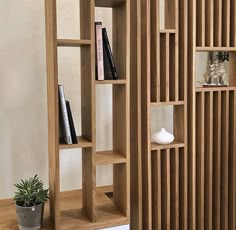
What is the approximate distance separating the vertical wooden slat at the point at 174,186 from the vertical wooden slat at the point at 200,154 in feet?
0.60

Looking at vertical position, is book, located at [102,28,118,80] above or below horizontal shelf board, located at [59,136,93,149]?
above

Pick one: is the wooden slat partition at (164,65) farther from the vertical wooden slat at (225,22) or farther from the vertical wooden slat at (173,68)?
the vertical wooden slat at (225,22)

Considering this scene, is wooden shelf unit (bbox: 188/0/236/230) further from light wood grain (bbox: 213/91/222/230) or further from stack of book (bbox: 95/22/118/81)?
stack of book (bbox: 95/22/118/81)

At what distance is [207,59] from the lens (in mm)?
3221

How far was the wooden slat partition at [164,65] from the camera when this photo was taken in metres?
2.24

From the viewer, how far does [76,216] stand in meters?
2.09

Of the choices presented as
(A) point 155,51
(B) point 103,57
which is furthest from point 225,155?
(B) point 103,57

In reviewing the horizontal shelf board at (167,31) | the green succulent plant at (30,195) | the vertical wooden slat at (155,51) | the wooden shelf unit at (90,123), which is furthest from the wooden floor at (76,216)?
the horizontal shelf board at (167,31)

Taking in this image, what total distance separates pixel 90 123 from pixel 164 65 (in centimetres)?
63

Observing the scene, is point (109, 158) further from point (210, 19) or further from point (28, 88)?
point (210, 19)

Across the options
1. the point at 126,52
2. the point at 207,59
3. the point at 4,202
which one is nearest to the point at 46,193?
the point at 4,202

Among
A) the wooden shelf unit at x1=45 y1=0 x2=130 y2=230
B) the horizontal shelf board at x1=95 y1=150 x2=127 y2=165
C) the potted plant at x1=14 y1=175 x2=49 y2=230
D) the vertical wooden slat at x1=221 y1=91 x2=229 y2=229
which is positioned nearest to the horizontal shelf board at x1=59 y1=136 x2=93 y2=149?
the wooden shelf unit at x1=45 y1=0 x2=130 y2=230

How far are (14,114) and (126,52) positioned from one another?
1082mm

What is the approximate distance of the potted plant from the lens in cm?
188
